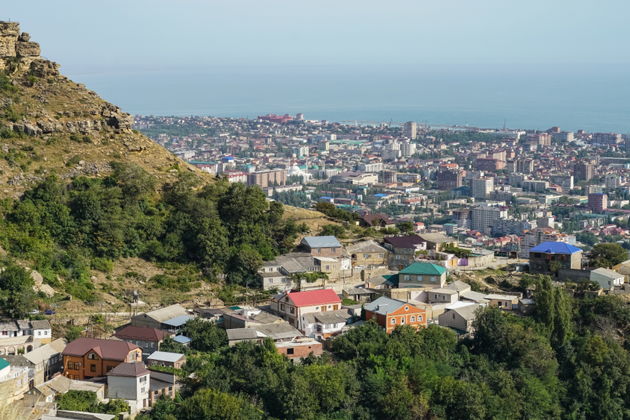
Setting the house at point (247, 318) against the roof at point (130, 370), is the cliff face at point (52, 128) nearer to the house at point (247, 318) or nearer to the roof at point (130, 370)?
the house at point (247, 318)

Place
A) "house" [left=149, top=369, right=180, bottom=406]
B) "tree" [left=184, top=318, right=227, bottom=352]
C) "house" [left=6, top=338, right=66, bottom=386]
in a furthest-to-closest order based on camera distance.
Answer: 1. "tree" [left=184, top=318, right=227, bottom=352]
2. "house" [left=6, top=338, right=66, bottom=386]
3. "house" [left=149, top=369, right=180, bottom=406]

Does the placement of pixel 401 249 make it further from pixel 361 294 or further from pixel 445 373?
pixel 445 373

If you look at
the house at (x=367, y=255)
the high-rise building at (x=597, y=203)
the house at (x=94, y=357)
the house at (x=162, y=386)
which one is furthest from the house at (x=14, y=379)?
the high-rise building at (x=597, y=203)

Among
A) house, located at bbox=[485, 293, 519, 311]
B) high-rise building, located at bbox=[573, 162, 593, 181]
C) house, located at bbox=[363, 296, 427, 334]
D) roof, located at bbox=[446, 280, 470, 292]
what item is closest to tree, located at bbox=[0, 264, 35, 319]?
house, located at bbox=[363, 296, 427, 334]

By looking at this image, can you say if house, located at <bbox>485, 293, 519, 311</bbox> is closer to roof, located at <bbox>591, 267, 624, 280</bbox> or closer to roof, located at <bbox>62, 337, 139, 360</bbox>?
roof, located at <bbox>591, 267, 624, 280</bbox>

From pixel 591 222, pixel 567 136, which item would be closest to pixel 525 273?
pixel 591 222

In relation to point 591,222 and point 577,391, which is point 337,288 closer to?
point 577,391

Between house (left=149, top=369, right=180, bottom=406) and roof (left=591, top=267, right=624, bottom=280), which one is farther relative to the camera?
roof (left=591, top=267, right=624, bottom=280)
